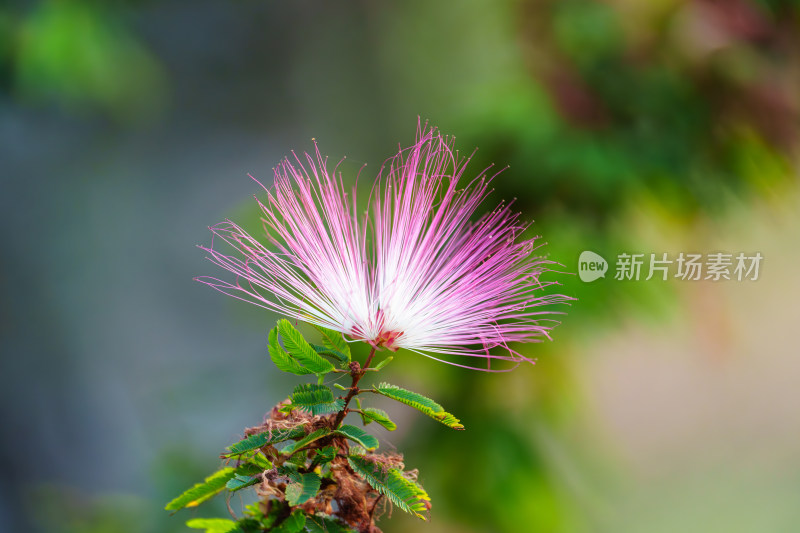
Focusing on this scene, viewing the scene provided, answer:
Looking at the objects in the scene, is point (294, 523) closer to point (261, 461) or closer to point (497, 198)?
point (261, 461)

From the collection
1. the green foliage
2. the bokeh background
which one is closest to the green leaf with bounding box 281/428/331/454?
the green foliage

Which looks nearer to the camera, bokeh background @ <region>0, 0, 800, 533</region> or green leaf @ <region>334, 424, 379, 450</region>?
green leaf @ <region>334, 424, 379, 450</region>

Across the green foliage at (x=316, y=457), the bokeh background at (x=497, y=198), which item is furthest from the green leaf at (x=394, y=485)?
the bokeh background at (x=497, y=198)

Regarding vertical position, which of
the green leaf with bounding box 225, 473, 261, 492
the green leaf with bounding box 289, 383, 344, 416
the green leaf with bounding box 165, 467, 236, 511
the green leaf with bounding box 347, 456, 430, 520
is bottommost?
the green leaf with bounding box 165, 467, 236, 511

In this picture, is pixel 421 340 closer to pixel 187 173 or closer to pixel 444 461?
pixel 444 461

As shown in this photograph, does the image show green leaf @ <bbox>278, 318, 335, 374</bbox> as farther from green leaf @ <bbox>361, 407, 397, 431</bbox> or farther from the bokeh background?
the bokeh background

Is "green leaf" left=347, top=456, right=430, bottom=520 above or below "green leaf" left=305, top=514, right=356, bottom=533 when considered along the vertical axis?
above
